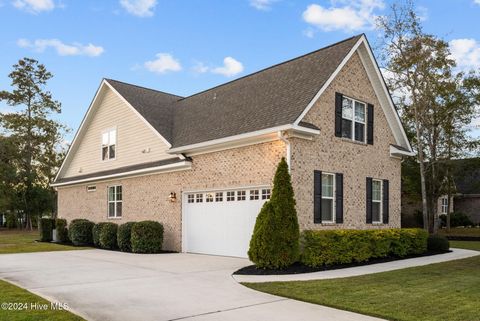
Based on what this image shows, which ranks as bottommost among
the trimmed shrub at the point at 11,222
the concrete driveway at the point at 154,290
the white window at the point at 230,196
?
the trimmed shrub at the point at 11,222

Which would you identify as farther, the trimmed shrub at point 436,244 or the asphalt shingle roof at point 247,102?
the trimmed shrub at point 436,244

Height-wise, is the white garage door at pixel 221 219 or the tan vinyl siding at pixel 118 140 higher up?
the tan vinyl siding at pixel 118 140

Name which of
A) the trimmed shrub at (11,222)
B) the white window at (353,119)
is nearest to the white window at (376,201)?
the white window at (353,119)

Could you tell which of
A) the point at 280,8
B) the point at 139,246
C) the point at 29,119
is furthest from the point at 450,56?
the point at 29,119

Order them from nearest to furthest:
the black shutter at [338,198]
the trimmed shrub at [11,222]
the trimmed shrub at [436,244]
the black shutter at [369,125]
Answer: the black shutter at [338,198] → the black shutter at [369,125] → the trimmed shrub at [436,244] → the trimmed shrub at [11,222]

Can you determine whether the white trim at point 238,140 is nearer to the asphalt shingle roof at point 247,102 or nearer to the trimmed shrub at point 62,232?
the asphalt shingle roof at point 247,102

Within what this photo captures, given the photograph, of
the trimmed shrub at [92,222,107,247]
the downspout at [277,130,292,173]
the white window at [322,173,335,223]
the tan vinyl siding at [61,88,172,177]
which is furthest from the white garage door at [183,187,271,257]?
the trimmed shrub at [92,222,107,247]

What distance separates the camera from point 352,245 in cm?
1369

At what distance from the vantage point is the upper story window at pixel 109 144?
23000 millimetres

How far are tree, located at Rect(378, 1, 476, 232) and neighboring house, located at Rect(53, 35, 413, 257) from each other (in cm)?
1003

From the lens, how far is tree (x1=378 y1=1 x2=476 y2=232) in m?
26.8

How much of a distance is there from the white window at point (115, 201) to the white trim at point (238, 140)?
5642mm

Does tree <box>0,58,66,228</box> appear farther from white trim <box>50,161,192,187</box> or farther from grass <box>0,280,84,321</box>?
grass <box>0,280,84,321</box>

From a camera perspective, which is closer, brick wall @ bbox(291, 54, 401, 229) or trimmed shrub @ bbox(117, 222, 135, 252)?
brick wall @ bbox(291, 54, 401, 229)
